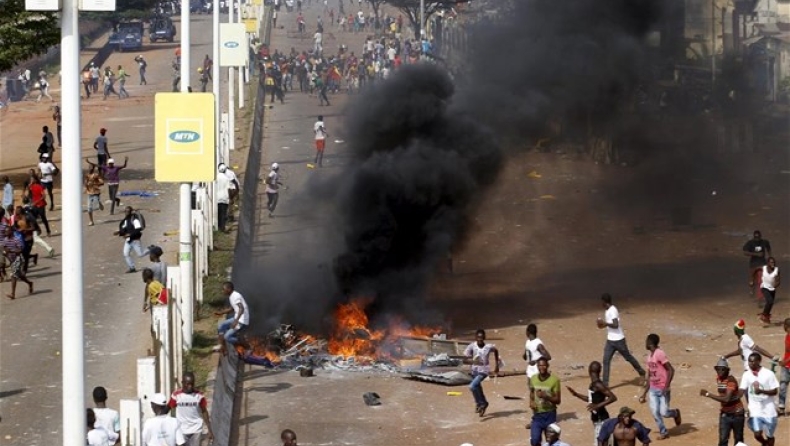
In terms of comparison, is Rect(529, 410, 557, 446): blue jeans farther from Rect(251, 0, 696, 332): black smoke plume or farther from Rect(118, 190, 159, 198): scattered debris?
Rect(118, 190, 159, 198): scattered debris

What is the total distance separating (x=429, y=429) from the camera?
57.4 feet

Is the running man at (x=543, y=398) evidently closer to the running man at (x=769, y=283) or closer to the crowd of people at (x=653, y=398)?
the crowd of people at (x=653, y=398)

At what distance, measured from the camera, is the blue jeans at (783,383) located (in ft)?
57.5

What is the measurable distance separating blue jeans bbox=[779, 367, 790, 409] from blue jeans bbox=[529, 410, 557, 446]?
3430 millimetres

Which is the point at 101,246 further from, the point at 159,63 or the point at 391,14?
the point at 391,14

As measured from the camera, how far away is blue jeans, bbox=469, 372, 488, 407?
57.5 ft

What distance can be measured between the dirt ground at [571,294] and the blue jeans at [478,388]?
0.71ft

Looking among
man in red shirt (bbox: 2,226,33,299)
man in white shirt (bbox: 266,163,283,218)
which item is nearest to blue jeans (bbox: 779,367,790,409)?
man in red shirt (bbox: 2,226,33,299)

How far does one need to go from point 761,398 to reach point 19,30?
2002cm

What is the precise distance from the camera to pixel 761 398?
15.2 m

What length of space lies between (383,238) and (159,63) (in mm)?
40733

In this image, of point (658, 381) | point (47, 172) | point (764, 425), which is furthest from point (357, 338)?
point (47, 172)

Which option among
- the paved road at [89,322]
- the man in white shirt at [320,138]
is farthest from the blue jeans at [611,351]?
the man in white shirt at [320,138]

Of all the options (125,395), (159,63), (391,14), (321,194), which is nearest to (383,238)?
(321,194)
